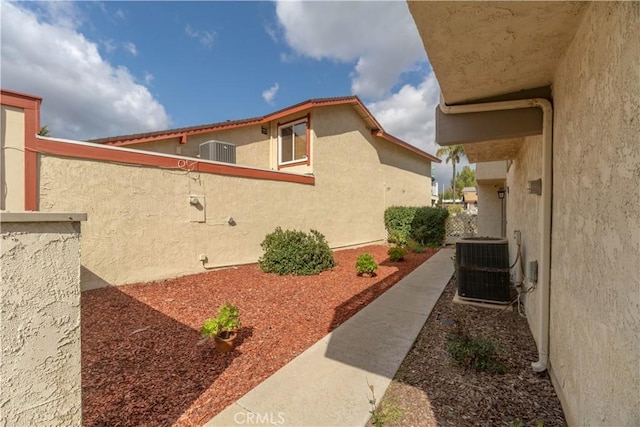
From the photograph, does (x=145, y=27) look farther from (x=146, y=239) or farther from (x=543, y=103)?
(x=543, y=103)

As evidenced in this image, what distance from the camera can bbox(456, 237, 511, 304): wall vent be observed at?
477 centimetres

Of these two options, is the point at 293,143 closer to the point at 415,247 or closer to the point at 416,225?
the point at 415,247

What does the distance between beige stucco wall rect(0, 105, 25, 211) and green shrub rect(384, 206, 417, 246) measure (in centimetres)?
1287

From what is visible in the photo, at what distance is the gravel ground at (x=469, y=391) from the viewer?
91.6 inches

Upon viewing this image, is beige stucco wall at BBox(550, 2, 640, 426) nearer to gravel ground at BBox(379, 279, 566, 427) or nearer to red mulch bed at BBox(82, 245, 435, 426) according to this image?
gravel ground at BBox(379, 279, 566, 427)

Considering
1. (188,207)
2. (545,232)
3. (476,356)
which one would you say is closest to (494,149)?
(545,232)

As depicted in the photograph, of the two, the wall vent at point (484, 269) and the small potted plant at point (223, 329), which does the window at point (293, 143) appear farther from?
the small potted plant at point (223, 329)

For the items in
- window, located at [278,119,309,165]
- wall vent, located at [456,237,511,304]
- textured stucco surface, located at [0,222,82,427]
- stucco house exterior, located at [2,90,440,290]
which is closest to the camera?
textured stucco surface, located at [0,222,82,427]

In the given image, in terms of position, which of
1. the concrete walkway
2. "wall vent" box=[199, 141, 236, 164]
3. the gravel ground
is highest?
"wall vent" box=[199, 141, 236, 164]

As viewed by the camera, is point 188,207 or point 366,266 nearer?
point 188,207

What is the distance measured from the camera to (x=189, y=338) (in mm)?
3725

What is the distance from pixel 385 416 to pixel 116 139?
9023mm

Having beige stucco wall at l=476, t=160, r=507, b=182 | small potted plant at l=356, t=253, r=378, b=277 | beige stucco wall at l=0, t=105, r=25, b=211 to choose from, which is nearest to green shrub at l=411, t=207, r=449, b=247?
beige stucco wall at l=476, t=160, r=507, b=182

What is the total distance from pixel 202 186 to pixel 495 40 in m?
6.67
